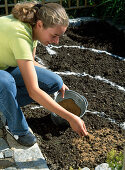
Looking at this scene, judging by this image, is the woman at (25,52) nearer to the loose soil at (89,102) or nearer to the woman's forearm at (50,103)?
the woman's forearm at (50,103)

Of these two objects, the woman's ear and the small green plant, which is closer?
the small green plant

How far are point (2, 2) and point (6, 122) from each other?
13.0 ft

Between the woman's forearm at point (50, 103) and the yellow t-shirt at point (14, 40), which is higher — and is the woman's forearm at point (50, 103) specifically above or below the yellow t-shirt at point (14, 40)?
below

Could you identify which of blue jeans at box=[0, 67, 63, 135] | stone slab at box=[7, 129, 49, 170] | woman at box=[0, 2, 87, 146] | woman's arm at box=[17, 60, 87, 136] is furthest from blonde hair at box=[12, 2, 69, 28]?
stone slab at box=[7, 129, 49, 170]

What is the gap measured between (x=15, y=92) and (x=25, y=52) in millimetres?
464

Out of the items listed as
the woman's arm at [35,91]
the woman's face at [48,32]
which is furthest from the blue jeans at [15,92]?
the woman's face at [48,32]

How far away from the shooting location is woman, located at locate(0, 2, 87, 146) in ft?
8.48

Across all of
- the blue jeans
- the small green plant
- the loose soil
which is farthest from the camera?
the loose soil

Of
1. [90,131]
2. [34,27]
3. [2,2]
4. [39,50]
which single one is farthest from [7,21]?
[2,2]

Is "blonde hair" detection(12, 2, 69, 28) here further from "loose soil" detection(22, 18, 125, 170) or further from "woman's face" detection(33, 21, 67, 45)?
"loose soil" detection(22, 18, 125, 170)

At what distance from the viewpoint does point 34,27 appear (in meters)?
2.86

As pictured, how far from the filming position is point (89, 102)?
387 cm

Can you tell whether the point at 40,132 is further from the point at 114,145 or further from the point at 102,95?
the point at 102,95

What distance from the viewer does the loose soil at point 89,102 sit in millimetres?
3051
